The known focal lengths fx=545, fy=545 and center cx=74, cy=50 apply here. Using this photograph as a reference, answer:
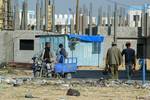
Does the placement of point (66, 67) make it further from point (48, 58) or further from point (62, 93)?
point (62, 93)

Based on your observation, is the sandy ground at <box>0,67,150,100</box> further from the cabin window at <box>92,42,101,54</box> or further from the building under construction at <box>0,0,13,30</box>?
the cabin window at <box>92,42,101,54</box>

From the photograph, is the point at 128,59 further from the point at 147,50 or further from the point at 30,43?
the point at 147,50

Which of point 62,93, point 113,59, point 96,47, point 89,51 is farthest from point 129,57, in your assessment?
point 96,47

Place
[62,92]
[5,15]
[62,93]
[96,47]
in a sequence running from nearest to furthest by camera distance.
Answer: [62,93], [62,92], [5,15], [96,47]

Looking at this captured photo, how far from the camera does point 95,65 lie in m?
42.8

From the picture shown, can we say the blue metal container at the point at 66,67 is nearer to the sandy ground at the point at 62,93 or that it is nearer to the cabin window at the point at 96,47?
the sandy ground at the point at 62,93

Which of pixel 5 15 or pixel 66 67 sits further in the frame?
pixel 5 15

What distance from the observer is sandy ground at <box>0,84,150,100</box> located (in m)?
14.6

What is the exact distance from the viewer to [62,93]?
15.9m

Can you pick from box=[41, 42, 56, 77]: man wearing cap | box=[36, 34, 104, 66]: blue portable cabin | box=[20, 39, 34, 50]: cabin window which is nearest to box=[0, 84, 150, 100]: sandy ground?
box=[41, 42, 56, 77]: man wearing cap

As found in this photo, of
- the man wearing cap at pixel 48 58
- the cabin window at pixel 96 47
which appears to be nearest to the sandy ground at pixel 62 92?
the man wearing cap at pixel 48 58

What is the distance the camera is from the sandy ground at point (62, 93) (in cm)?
1460

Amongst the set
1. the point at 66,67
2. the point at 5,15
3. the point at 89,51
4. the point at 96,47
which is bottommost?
the point at 66,67

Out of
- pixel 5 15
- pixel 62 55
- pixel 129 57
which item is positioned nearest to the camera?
pixel 129 57
